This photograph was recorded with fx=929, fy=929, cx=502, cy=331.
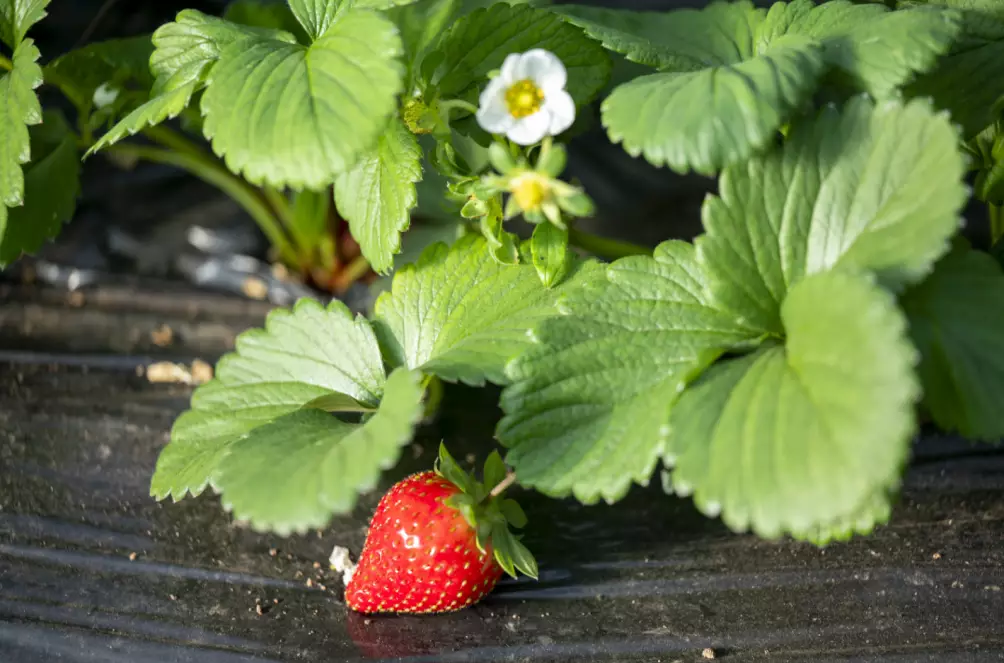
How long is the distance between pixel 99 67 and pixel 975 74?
980mm

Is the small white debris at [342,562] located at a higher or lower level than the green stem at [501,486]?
lower

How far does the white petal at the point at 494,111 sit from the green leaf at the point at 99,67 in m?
0.52

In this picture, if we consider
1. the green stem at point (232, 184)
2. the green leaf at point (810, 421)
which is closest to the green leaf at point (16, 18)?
the green stem at point (232, 184)

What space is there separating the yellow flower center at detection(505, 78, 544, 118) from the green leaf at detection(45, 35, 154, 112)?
529 mm

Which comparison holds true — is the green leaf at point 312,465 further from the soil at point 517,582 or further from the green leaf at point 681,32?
the green leaf at point 681,32

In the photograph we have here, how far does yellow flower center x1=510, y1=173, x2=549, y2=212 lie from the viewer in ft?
2.48

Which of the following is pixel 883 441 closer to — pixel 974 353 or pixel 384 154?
→ pixel 974 353

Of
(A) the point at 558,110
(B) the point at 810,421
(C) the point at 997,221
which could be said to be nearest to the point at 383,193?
(A) the point at 558,110

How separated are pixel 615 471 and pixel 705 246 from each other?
203 mm

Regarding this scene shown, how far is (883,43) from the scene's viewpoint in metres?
0.79

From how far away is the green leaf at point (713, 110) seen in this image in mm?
724

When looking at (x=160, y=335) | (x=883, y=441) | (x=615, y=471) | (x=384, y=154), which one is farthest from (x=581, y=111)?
(x=160, y=335)

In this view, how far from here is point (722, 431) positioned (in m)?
0.69

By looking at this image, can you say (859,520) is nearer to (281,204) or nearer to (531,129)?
(531,129)
